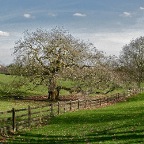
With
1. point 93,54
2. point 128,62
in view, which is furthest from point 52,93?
point 128,62

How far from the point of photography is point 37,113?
36.7m

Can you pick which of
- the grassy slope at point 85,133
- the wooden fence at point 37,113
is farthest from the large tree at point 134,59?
the grassy slope at point 85,133

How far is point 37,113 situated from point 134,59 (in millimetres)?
71114

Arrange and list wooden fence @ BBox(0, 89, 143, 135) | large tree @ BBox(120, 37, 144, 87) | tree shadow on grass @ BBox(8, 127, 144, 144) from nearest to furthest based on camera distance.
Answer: tree shadow on grass @ BBox(8, 127, 144, 144) < wooden fence @ BBox(0, 89, 143, 135) < large tree @ BBox(120, 37, 144, 87)

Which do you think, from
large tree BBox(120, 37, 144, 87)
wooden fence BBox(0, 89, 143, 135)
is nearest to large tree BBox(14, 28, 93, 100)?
wooden fence BBox(0, 89, 143, 135)

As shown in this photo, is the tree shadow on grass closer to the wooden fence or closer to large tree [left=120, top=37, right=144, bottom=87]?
the wooden fence

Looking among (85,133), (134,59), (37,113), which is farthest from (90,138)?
(134,59)

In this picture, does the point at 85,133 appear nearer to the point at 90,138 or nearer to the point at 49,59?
the point at 90,138

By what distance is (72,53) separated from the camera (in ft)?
194

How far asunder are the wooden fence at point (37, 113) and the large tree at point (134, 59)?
4058cm

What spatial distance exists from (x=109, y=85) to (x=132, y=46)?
45.6 meters

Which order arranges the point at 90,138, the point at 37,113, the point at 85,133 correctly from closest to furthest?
the point at 90,138
the point at 85,133
the point at 37,113

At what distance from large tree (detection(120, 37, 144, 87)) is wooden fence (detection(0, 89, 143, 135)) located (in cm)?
4058

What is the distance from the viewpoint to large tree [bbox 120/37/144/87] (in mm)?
101787
